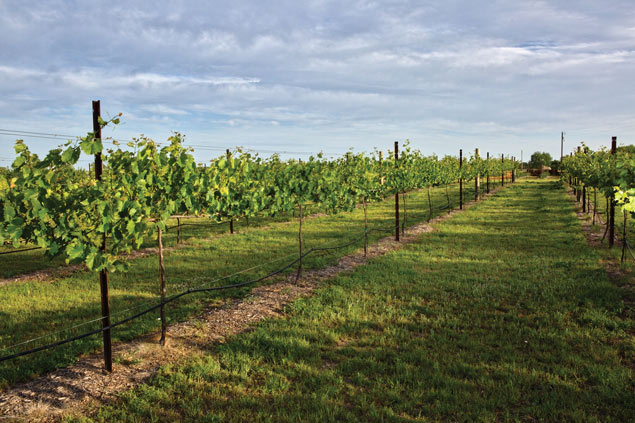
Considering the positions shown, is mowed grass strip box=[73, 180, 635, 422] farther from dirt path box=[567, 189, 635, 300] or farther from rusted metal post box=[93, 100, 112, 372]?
rusted metal post box=[93, 100, 112, 372]

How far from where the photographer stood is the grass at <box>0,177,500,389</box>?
679 centimetres

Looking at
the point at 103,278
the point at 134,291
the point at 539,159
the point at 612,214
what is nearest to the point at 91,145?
the point at 103,278

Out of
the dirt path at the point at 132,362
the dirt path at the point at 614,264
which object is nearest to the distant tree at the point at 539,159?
the dirt path at the point at 614,264

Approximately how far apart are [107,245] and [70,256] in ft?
2.77

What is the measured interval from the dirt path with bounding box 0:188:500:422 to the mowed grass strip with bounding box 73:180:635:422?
37cm

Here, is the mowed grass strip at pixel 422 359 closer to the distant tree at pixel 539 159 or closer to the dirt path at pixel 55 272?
the dirt path at pixel 55 272

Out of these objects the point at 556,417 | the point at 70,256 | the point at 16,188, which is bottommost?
the point at 556,417

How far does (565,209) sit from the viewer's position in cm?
2467

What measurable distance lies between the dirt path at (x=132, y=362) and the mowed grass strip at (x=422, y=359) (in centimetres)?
37

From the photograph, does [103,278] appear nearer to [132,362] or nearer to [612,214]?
[132,362]

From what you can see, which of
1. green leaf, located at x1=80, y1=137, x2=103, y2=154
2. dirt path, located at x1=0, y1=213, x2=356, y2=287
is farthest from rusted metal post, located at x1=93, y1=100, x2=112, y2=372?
dirt path, located at x1=0, y1=213, x2=356, y2=287

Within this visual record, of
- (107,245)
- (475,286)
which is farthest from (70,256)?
(475,286)

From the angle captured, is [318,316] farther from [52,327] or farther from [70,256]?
[52,327]

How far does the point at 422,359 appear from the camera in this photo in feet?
20.5
